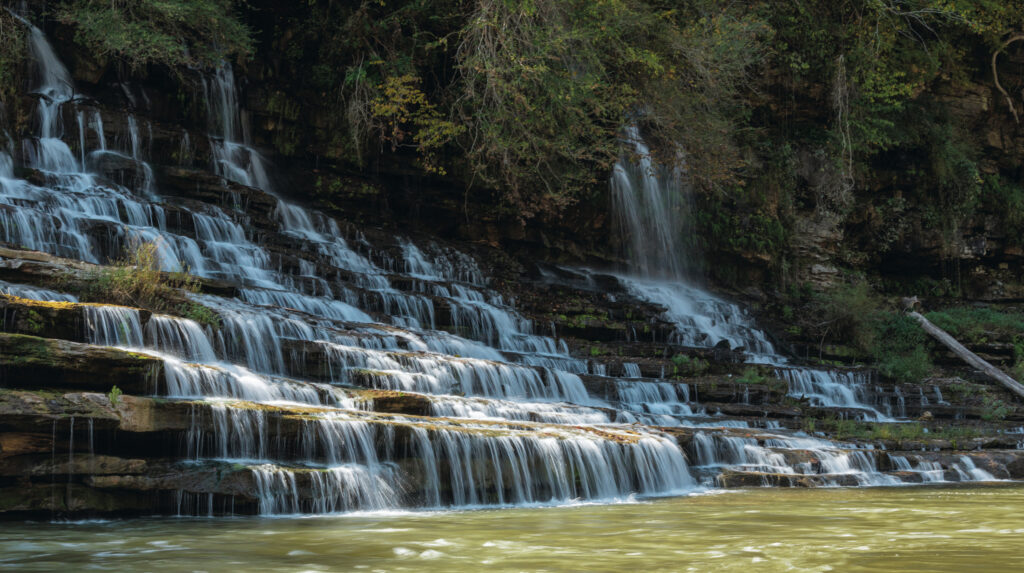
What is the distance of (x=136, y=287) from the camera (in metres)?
11.0

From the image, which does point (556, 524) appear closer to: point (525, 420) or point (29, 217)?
point (525, 420)

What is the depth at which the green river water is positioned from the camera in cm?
493

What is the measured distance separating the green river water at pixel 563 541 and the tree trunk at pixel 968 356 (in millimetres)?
12408

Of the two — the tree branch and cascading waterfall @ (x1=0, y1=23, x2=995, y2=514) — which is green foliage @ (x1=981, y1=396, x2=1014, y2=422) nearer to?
cascading waterfall @ (x1=0, y1=23, x2=995, y2=514)

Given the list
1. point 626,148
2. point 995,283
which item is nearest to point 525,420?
point 626,148

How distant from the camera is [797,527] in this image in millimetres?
6520

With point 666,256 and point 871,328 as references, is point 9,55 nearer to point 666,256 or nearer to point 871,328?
point 666,256

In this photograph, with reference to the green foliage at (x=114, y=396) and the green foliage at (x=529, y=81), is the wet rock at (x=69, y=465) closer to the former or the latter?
the green foliage at (x=114, y=396)

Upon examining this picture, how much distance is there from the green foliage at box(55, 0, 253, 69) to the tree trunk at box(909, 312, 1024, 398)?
17.3 metres

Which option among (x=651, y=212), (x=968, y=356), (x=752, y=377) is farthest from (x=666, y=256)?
(x=752, y=377)

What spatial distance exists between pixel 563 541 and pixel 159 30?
608 inches

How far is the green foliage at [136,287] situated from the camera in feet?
35.3

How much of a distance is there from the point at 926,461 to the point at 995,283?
721 inches

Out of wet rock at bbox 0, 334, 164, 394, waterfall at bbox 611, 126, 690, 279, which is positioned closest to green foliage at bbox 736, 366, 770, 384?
waterfall at bbox 611, 126, 690, 279
